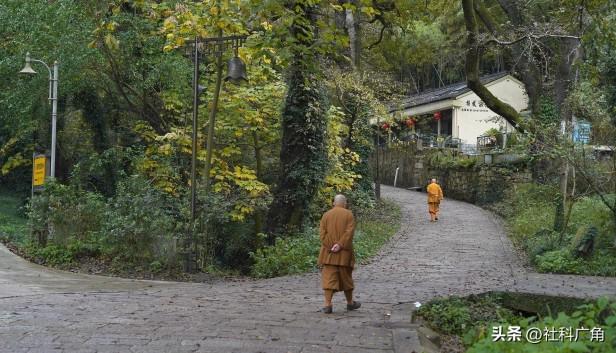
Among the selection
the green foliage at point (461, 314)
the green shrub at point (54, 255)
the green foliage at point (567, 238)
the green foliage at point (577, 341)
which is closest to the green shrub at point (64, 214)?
the green shrub at point (54, 255)

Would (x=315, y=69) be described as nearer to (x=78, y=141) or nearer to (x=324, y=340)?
(x=324, y=340)

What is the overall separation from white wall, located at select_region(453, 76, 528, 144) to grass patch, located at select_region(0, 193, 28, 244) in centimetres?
2437

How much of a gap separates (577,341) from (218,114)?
47.2 feet

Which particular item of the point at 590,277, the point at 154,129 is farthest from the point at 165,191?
the point at 590,277

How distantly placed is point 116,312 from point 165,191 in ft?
28.7

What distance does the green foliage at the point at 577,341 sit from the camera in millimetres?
4973

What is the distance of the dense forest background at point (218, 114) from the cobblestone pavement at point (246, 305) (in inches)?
79.9

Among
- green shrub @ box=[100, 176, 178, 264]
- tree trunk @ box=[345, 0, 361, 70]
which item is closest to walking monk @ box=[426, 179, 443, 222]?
tree trunk @ box=[345, 0, 361, 70]

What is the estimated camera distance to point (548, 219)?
797 inches

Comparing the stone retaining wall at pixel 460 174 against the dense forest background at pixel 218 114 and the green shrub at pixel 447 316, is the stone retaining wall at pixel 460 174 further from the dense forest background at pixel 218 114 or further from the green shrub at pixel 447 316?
the green shrub at pixel 447 316

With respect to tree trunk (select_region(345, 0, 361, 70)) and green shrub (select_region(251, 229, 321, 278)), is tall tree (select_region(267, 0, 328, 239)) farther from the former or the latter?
tree trunk (select_region(345, 0, 361, 70))

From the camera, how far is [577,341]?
17.0 feet

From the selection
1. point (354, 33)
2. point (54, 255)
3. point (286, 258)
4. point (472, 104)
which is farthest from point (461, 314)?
point (472, 104)

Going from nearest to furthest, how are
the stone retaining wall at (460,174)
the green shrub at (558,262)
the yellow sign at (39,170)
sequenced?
the green shrub at (558,262) < the yellow sign at (39,170) < the stone retaining wall at (460,174)
